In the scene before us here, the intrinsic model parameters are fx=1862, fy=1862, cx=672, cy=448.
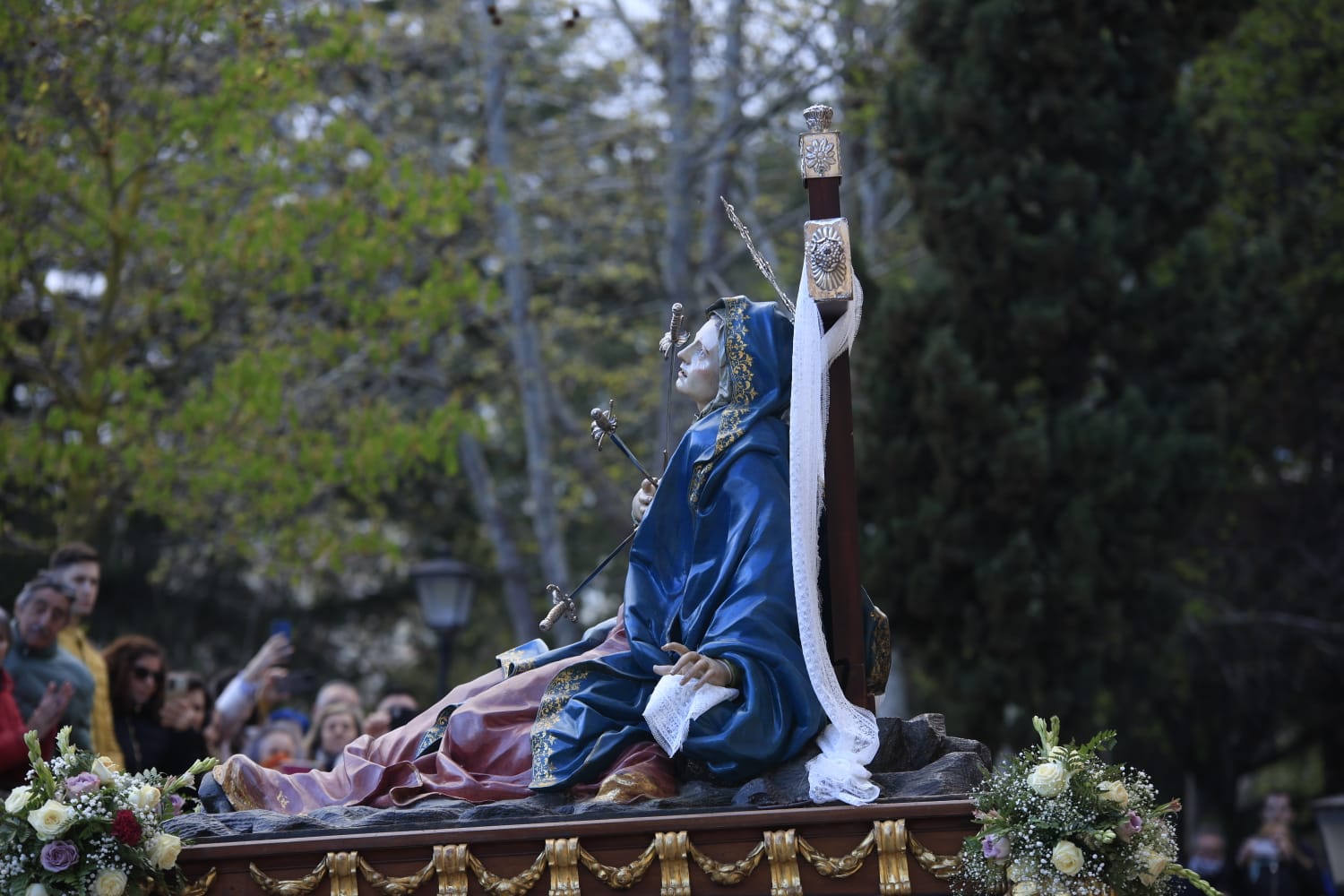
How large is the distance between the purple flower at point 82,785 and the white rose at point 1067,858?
9.87 ft

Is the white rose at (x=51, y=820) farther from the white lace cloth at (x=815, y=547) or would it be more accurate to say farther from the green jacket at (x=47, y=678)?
the white lace cloth at (x=815, y=547)

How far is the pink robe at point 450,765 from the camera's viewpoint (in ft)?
20.4

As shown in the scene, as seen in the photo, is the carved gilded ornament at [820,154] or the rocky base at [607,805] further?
the carved gilded ornament at [820,154]

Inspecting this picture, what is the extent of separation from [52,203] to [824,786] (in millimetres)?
8561

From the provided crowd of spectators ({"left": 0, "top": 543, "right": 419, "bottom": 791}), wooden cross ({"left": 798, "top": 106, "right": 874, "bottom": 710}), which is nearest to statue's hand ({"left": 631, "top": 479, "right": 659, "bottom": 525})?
wooden cross ({"left": 798, "top": 106, "right": 874, "bottom": 710})

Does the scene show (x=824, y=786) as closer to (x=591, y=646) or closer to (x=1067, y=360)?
(x=591, y=646)

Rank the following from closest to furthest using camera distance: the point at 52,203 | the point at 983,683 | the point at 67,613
Result: 1. the point at 67,613
2. the point at 52,203
3. the point at 983,683

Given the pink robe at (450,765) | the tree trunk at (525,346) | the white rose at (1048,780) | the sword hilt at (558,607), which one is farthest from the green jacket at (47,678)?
the tree trunk at (525,346)

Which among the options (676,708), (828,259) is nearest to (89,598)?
(676,708)

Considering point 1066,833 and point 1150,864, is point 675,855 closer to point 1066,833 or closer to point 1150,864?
point 1066,833

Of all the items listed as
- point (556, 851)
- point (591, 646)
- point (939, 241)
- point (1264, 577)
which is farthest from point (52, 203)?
point (1264, 577)

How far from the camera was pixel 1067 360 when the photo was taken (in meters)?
14.3

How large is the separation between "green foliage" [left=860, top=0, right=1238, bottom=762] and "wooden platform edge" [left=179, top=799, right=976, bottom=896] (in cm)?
768

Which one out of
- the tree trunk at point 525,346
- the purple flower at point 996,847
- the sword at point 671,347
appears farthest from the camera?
the tree trunk at point 525,346
